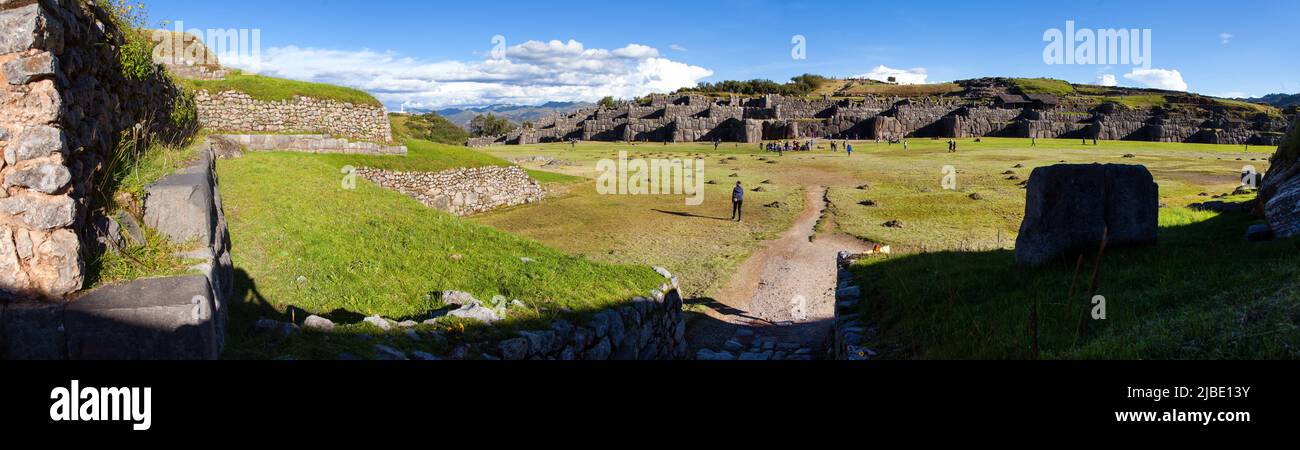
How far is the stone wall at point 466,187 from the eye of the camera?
26.8m

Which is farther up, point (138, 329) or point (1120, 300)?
point (138, 329)

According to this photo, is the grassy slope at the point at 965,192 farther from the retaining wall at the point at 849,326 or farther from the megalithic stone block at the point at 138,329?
the megalithic stone block at the point at 138,329

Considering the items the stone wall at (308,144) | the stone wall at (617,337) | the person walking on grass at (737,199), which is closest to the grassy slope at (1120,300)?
the stone wall at (617,337)

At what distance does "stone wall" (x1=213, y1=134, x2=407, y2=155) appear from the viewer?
74.8 ft

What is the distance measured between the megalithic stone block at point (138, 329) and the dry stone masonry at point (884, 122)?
75.5 meters

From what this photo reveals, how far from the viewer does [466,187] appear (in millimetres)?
30016

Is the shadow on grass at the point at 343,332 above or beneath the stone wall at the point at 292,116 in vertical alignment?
beneath

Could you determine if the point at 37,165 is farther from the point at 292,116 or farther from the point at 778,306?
the point at 292,116

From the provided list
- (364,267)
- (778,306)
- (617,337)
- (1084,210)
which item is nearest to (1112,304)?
(1084,210)

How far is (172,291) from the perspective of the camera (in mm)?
4637

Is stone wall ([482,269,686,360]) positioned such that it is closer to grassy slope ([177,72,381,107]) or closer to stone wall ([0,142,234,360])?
stone wall ([0,142,234,360])

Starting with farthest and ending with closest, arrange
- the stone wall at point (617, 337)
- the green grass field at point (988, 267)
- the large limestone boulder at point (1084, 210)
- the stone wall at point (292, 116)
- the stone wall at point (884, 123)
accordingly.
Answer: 1. the stone wall at point (884, 123)
2. the stone wall at point (292, 116)
3. the large limestone boulder at point (1084, 210)
4. the stone wall at point (617, 337)
5. the green grass field at point (988, 267)

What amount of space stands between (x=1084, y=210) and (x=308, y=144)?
23981 millimetres
